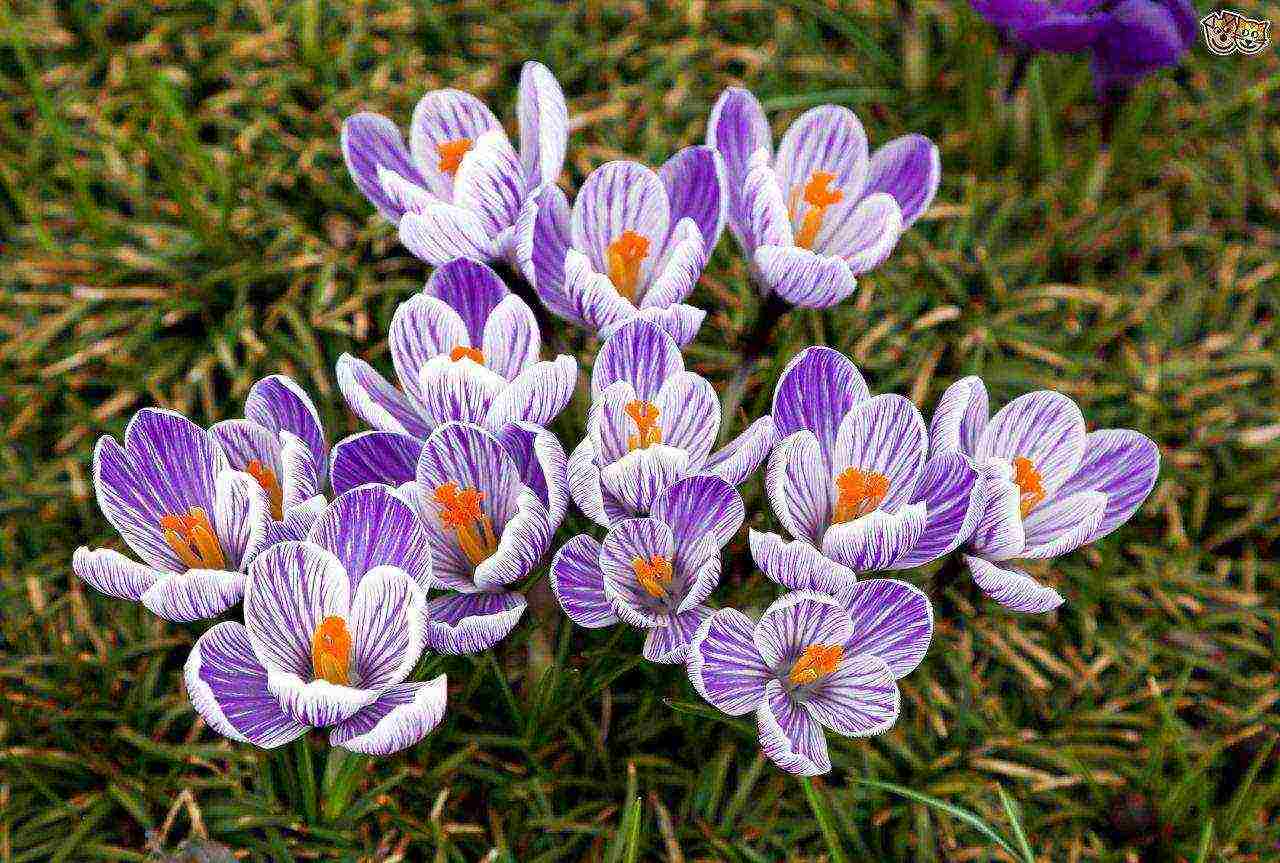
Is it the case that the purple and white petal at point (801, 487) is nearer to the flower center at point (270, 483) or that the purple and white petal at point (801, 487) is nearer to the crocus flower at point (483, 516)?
the crocus flower at point (483, 516)

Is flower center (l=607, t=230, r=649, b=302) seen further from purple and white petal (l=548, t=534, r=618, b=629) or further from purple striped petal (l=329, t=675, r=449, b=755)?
purple striped petal (l=329, t=675, r=449, b=755)

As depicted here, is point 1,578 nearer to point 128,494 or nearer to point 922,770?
point 128,494

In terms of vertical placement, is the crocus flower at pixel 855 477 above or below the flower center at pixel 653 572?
above

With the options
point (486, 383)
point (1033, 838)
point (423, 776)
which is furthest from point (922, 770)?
point (486, 383)

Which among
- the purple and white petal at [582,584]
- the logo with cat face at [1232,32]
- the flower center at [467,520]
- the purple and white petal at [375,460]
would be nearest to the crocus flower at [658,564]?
the purple and white petal at [582,584]

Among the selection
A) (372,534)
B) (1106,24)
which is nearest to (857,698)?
(372,534)

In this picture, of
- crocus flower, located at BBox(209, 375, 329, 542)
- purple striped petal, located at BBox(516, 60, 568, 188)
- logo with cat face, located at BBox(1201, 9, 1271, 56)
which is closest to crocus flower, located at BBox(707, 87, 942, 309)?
purple striped petal, located at BBox(516, 60, 568, 188)
